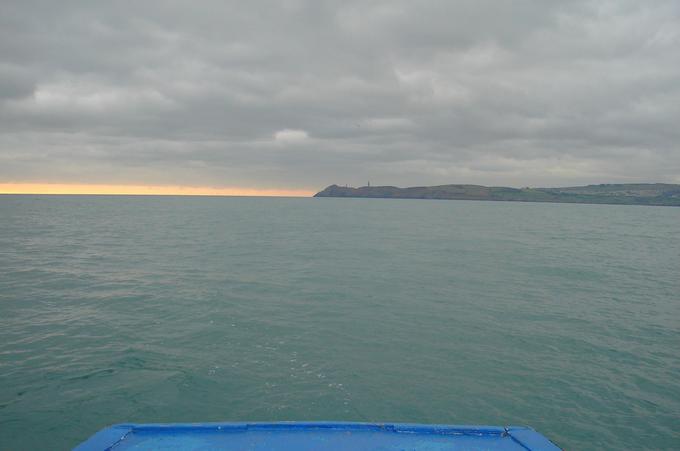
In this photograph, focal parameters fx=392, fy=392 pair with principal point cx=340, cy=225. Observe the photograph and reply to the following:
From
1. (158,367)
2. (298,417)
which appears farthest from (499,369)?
(158,367)

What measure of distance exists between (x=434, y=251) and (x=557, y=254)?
17.5 metres

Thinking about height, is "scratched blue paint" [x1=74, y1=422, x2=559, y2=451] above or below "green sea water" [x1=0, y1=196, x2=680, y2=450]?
above

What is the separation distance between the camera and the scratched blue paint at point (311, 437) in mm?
6742

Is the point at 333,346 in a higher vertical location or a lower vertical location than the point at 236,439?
lower

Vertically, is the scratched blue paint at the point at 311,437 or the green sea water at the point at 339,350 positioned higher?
the scratched blue paint at the point at 311,437

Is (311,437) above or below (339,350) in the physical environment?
above

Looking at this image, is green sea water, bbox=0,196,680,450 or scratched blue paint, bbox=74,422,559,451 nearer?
scratched blue paint, bbox=74,422,559,451

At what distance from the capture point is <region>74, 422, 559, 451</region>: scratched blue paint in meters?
6.74

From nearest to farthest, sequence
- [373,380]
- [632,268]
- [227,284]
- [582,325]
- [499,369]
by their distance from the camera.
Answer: [373,380] → [499,369] → [582,325] → [227,284] → [632,268]

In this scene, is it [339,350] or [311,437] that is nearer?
[311,437]

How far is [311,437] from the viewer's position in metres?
7.02

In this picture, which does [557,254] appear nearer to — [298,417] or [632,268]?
[632,268]

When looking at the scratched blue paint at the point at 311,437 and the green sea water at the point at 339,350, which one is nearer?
the scratched blue paint at the point at 311,437

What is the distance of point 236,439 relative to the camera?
22.7 ft
